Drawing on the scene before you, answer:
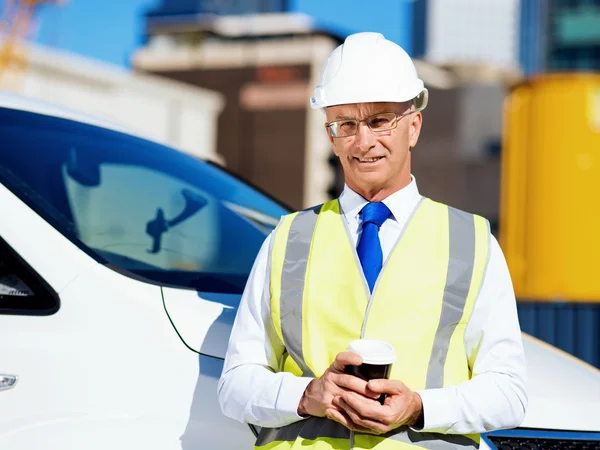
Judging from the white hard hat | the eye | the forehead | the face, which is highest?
the white hard hat

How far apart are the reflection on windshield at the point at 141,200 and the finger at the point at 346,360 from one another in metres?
0.80

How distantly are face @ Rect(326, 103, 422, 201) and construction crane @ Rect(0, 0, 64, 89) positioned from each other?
3454cm

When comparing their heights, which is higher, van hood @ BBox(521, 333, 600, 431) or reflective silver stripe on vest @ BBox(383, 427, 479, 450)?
reflective silver stripe on vest @ BBox(383, 427, 479, 450)

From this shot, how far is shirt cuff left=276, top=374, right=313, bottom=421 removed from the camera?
5.84 feet

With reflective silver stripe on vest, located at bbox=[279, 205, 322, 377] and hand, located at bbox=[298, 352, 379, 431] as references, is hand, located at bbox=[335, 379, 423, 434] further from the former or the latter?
reflective silver stripe on vest, located at bbox=[279, 205, 322, 377]

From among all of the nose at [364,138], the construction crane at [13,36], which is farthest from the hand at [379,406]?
the construction crane at [13,36]

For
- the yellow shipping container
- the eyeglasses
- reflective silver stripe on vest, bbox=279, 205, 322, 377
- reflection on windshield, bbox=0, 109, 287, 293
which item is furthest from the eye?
the yellow shipping container

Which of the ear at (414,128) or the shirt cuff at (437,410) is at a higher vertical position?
the ear at (414,128)

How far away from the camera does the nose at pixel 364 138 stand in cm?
190

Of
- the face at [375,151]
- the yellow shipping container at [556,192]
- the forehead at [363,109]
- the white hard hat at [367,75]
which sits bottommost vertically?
the yellow shipping container at [556,192]

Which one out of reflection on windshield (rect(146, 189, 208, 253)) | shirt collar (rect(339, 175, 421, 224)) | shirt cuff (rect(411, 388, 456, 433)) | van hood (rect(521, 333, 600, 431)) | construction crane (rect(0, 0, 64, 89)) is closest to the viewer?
shirt cuff (rect(411, 388, 456, 433))

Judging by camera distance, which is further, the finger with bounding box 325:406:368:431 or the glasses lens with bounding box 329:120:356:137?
the glasses lens with bounding box 329:120:356:137

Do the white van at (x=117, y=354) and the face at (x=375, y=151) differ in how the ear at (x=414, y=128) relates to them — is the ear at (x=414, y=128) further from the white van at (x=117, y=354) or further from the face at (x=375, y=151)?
the white van at (x=117, y=354)

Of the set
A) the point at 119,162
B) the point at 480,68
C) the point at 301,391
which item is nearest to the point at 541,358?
the point at 301,391
